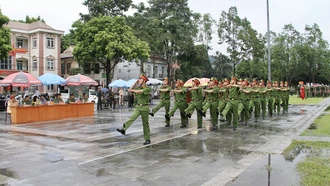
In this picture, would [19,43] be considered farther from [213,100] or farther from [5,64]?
[213,100]

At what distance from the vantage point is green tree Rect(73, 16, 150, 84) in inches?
1213

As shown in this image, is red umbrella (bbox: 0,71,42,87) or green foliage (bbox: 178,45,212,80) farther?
green foliage (bbox: 178,45,212,80)

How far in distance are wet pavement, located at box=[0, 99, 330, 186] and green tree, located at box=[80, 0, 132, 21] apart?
26554 mm

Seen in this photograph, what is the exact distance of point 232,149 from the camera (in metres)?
8.21

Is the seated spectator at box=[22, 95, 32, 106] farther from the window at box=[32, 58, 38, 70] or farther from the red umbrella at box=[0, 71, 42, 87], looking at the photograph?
the window at box=[32, 58, 38, 70]

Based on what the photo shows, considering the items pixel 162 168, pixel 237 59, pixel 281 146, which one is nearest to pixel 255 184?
pixel 162 168

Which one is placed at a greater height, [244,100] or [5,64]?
[5,64]

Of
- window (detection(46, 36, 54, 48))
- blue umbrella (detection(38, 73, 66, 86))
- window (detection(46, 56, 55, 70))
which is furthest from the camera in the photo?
window (detection(46, 56, 55, 70))

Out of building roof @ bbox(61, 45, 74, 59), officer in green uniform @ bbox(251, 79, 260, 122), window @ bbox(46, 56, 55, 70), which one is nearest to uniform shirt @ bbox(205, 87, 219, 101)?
officer in green uniform @ bbox(251, 79, 260, 122)

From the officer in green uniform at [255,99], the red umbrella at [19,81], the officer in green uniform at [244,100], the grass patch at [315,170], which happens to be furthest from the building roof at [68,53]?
the grass patch at [315,170]

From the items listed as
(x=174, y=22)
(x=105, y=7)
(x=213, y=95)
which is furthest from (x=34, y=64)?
(x=213, y=95)

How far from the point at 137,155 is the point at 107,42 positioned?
2493 cm

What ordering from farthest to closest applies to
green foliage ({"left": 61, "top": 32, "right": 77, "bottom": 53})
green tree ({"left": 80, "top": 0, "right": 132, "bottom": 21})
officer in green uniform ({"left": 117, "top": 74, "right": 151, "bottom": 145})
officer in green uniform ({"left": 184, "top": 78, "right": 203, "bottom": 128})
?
green foliage ({"left": 61, "top": 32, "right": 77, "bottom": 53}), green tree ({"left": 80, "top": 0, "right": 132, "bottom": 21}), officer in green uniform ({"left": 184, "top": 78, "right": 203, "bottom": 128}), officer in green uniform ({"left": 117, "top": 74, "right": 151, "bottom": 145})

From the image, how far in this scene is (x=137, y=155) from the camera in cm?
766
